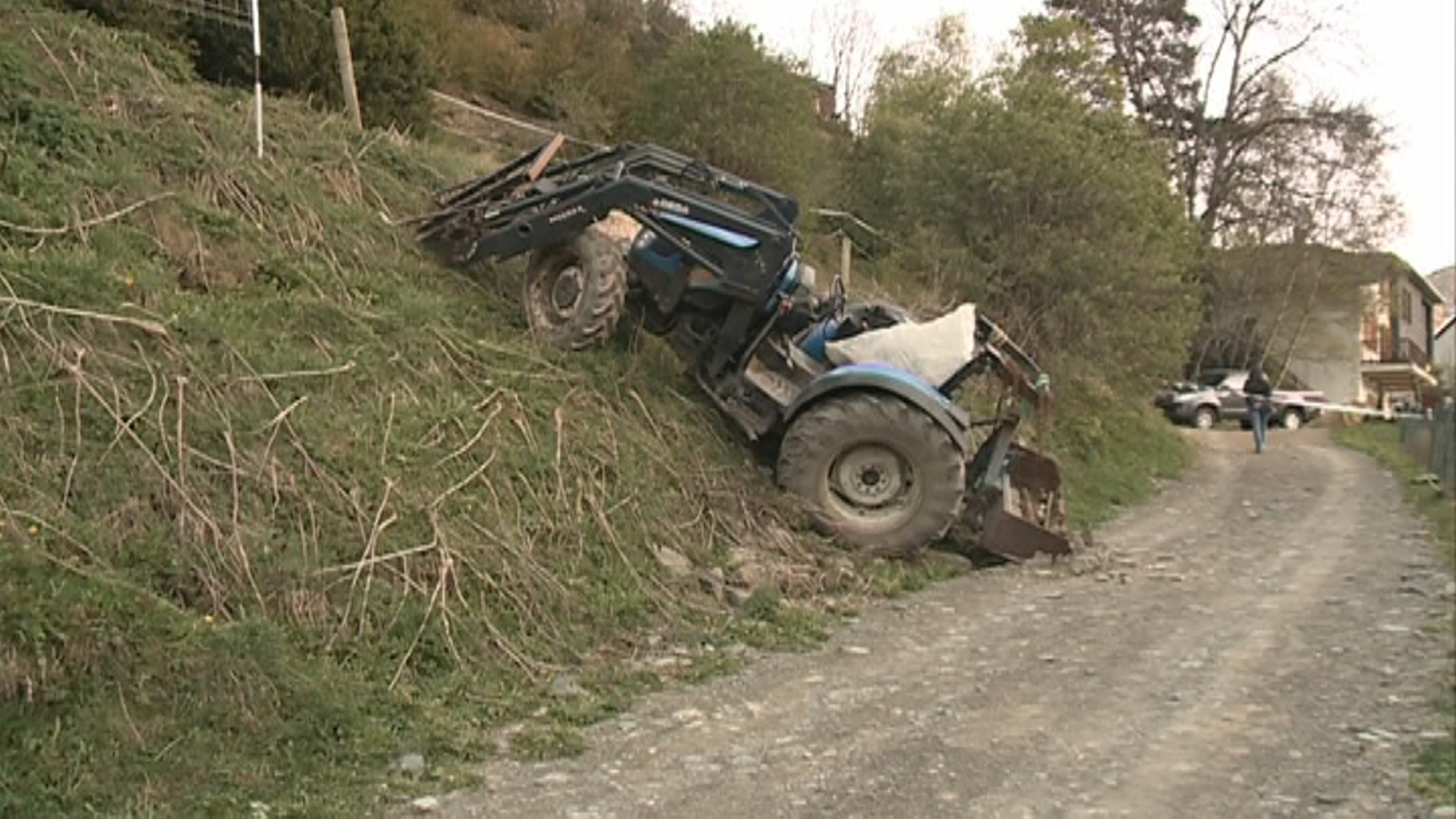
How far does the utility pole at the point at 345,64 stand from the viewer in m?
13.8

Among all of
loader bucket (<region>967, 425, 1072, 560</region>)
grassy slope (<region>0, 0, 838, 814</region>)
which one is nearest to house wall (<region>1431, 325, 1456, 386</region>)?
loader bucket (<region>967, 425, 1072, 560</region>)

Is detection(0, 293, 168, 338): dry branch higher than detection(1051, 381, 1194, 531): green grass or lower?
higher

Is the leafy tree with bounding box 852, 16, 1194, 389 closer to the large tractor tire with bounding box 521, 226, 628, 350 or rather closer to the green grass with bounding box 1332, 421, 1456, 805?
the green grass with bounding box 1332, 421, 1456, 805

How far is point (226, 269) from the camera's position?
9.78 meters

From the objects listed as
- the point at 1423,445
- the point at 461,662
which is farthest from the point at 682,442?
the point at 1423,445

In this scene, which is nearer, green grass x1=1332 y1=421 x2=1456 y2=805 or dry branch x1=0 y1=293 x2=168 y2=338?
green grass x1=1332 y1=421 x2=1456 y2=805

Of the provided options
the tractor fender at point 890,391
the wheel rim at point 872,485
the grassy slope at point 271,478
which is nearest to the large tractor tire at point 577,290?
the grassy slope at point 271,478

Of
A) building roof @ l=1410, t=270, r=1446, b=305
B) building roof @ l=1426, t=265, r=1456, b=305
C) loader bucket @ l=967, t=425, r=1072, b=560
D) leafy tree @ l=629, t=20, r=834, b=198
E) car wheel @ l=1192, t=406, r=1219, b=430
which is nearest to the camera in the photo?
loader bucket @ l=967, t=425, r=1072, b=560

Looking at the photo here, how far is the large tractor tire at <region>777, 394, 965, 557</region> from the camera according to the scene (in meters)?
10.4

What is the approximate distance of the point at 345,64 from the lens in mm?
13984

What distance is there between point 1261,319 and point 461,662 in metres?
46.4

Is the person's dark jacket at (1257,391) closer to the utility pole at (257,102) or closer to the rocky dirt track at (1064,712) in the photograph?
the rocky dirt track at (1064,712)

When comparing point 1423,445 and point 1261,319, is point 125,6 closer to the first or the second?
point 1423,445

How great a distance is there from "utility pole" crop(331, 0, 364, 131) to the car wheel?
2970 centimetres
